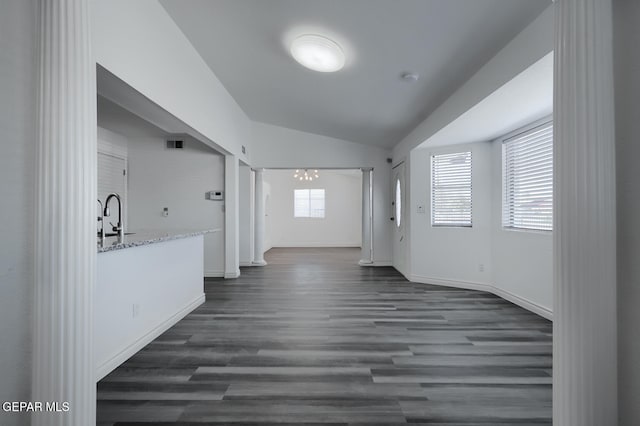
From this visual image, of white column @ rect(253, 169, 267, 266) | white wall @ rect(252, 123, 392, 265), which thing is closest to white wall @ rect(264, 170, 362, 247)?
white column @ rect(253, 169, 267, 266)

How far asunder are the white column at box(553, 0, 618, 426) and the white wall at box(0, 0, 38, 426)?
240cm

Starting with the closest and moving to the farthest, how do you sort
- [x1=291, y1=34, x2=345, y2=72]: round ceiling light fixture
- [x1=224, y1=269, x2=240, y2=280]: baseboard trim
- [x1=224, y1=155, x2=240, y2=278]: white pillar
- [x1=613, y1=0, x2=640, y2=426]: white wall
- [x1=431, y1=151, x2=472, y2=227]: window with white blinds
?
1. [x1=613, y1=0, x2=640, y2=426]: white wall
2. [x1=291, y1=34, x2=345, y2=72]: round ceiling light fixture
3. [x1=431, y1=151, x2=472, y2=227]: window with white blinds
4. [x1=224, y1=155, x2=240, y2=278]: white pillar
5. [x1=224, y1=269, x2=240, y2=280]: baseboard trim

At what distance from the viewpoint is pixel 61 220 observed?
1332 mm

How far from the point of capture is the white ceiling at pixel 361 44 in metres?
2.23

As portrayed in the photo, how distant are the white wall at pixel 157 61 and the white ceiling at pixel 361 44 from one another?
0.19 m

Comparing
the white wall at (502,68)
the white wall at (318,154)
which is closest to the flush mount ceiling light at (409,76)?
the white wall at (502,68)

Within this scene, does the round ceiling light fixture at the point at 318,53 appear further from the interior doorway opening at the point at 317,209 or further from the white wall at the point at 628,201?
the interior doorway opening at the point at 317,209

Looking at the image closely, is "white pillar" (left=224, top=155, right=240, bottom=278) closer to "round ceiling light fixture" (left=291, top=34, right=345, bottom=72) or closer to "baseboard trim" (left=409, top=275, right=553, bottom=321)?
"round ceiling light fixture" (left=291, top=34, right=345, bottom=72)

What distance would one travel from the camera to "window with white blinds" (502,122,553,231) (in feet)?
10.9

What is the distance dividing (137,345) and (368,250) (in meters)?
4.90

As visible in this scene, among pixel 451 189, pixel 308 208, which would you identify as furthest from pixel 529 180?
pixel 308 208

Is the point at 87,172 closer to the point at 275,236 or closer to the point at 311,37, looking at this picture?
the point at 311,37

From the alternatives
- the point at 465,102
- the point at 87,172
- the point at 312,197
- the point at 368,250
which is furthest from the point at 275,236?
the point at 87,172

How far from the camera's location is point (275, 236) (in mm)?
10516
